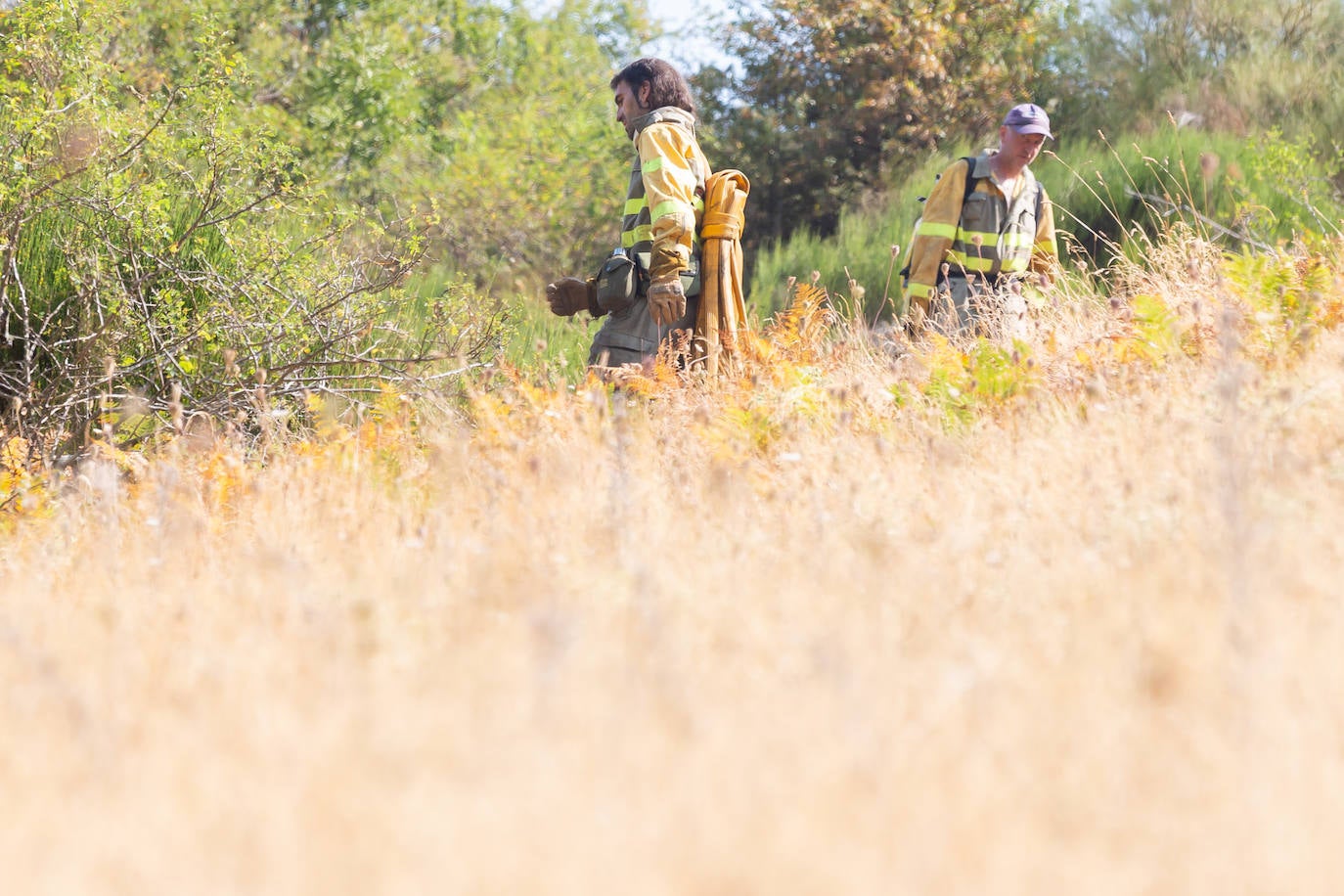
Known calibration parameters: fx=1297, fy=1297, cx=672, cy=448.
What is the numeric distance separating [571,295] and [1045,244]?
2.18 meters

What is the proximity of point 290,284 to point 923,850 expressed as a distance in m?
→ 5.57

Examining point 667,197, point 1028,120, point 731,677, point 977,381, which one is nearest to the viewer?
point 731,677

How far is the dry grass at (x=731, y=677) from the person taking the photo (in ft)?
5.32

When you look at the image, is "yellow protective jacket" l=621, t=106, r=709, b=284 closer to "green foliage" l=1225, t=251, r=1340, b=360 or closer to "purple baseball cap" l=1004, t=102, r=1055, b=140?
Answer: "purple baseball cap" l=1004, t=102, r=1055, b=140

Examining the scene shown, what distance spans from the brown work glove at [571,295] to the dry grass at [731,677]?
6.20 ft

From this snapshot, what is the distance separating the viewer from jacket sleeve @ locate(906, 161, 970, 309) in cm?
558

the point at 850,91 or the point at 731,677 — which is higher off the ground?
the point at 731,677

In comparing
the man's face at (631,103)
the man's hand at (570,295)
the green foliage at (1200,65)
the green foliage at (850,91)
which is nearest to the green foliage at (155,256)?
the man's hand at (570,295)

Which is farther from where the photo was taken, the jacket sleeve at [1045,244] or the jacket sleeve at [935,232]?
the jacket sleeve at [1045,244]

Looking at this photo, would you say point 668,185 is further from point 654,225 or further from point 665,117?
point 665,117

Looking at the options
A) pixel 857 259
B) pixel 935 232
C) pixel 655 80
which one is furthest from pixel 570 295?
pixel 857 259

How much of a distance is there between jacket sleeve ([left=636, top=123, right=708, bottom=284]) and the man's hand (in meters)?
0.62

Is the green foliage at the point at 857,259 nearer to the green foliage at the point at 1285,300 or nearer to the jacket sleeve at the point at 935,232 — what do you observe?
the jacket sleeve at the point at 935,232

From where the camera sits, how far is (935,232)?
222 inches
